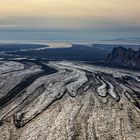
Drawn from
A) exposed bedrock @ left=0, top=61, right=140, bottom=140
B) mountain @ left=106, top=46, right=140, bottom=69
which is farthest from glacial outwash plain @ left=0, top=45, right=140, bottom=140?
mountain @ left=106, top=46, right=140, bottom=69

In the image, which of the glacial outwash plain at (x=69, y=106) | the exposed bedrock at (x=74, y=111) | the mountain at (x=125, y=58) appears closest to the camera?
the exposed bedrock at (x=74, y=111)

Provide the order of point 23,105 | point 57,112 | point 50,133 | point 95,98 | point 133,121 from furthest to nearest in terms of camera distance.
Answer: point 95,98 < point 23,105 < point 57,112 < point 133,121 < point 50,133

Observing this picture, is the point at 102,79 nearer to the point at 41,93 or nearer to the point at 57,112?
the point at 41,93

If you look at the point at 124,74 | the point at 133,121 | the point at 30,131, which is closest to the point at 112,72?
the point at 124,74

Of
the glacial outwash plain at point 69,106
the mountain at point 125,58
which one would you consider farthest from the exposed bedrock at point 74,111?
the mountain at point 125,58

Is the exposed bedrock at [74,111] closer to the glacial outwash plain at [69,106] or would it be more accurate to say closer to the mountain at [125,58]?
the glacial outwash plain at [69,106]

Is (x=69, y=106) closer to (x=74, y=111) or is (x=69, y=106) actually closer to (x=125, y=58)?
(x=74, y=111)
